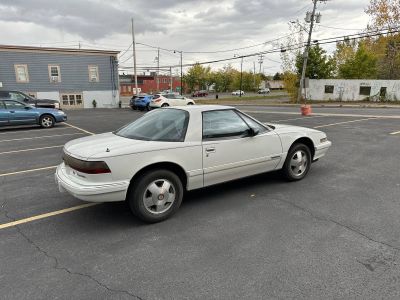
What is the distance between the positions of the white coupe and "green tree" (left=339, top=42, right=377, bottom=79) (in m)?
37.3

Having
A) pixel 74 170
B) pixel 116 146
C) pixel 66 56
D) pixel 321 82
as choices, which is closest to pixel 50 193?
pixel 74 170

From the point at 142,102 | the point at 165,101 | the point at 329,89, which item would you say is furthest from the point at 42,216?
the point at 329,89

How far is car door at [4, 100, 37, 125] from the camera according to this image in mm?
12922

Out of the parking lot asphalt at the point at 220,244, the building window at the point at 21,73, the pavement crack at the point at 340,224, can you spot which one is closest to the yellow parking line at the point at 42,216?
the parking lot asphalt at the point at 220,244

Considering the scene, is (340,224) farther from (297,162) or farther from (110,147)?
(110,147)

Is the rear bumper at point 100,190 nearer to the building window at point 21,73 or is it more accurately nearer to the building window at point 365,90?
the building window at point 21,73

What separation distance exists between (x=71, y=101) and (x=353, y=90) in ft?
102

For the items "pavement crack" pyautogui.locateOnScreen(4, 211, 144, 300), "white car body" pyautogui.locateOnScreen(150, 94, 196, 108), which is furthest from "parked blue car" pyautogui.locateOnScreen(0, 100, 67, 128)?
"pavement crack" pyautogui.locateOnScreen(4, 211, 144, 300)

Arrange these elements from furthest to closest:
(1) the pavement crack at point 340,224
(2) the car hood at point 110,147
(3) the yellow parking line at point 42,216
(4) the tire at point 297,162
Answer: (4) the tire at point 297,162 → (3) the yellow parking line at point 42,216 → (2) the car hood at point 110,147 → (1) the pavement crack at point 340,224

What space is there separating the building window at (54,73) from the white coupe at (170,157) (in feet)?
101

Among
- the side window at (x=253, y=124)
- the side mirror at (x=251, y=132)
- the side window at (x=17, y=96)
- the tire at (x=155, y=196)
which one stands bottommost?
the tire at (x=155, y=196)

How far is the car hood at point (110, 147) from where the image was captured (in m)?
3.46

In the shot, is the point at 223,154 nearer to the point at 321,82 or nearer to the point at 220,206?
the point at 220,206

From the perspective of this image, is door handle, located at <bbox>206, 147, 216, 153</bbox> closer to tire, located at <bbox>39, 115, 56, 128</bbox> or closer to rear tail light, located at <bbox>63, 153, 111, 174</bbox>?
rear tail light, located at <bbox>63, 153, 111, 174</bbox>
